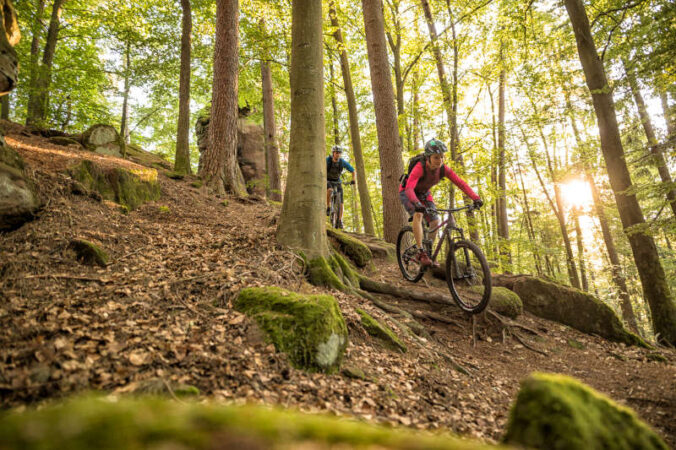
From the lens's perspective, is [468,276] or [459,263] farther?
[459,263]

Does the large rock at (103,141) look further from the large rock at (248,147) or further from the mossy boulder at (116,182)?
the large rock at (248,147)

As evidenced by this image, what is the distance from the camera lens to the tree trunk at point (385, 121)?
8.91 m

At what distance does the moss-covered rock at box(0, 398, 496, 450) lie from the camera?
2.12 ft

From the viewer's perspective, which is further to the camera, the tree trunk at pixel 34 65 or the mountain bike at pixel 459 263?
the tree trunk at pixel 34 65

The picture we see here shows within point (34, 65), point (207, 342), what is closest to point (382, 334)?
point (207, 342)

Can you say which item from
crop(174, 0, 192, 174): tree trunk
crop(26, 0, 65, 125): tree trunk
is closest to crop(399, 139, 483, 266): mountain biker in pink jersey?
crop(174, 0, 192, 174): tree trunk

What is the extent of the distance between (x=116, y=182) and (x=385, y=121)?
645 centimetres

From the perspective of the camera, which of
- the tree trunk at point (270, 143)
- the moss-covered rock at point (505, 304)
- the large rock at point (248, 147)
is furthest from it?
the large rock at point (248, 147)

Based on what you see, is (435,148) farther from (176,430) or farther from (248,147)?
(248,147)

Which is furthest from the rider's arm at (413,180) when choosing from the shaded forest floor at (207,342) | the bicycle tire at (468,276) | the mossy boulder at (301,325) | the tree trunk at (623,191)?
the tree trunk at (623,191)

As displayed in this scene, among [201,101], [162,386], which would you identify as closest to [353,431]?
[162,386]

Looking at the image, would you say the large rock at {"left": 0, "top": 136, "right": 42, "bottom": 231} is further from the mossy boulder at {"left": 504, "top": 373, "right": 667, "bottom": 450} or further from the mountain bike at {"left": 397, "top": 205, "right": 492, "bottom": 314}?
the mountain bike at {"left": 397, "top": 205, "right": 492, "bottom": 314}

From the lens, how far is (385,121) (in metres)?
8.99

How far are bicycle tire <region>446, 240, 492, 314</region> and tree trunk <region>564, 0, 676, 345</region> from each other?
3.26 meters
